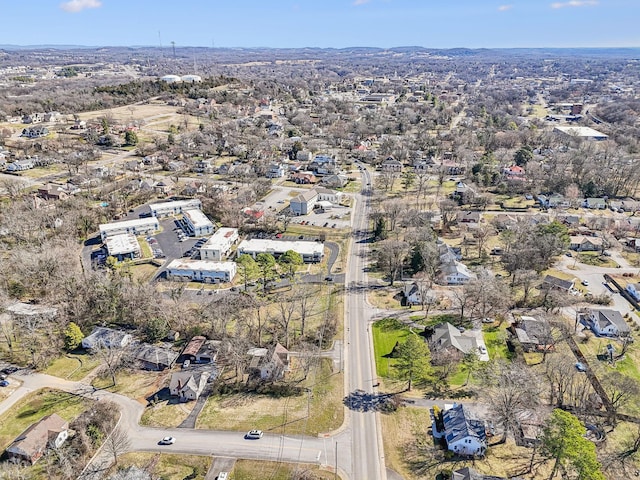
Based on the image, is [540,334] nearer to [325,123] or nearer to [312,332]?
[312,332]

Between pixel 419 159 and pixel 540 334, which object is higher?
pixel 419 159

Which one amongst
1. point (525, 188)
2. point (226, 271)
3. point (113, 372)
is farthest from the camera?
point (525, 188)

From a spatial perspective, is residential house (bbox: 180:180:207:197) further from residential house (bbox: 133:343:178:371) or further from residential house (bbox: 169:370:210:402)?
residential house (bbox: 169:370:210:402)

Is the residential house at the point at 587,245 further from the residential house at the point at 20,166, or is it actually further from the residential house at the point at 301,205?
the residential house at the point at 20,166

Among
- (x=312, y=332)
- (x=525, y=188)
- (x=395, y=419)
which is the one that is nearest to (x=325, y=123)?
(x=525, y=188)

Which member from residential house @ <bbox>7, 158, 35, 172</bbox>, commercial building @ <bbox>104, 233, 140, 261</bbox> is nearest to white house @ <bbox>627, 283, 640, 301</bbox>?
commercial building @ <bbox>104, 233, 140, 261</bbox>

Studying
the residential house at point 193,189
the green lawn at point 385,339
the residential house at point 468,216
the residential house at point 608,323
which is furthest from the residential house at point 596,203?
the residential house at point 193,189
